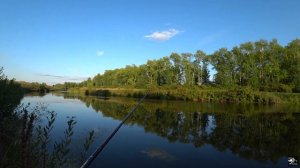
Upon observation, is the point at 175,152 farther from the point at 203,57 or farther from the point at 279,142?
the point at 203,57

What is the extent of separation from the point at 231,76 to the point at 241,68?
3296 millimetres

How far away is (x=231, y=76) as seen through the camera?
68438mm

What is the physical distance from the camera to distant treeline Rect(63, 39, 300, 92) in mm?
60156

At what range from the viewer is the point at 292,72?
59156 mm

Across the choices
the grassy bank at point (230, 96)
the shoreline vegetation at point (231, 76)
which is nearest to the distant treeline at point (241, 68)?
the shoreline vegetation at point (231, 76)

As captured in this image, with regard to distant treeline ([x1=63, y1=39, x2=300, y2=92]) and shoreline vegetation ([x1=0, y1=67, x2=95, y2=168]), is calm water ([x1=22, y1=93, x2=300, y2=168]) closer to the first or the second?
shoreline vegetation ([x1=0, y1=67, x2=95, y2=168])

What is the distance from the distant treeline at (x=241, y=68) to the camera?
2368 inches

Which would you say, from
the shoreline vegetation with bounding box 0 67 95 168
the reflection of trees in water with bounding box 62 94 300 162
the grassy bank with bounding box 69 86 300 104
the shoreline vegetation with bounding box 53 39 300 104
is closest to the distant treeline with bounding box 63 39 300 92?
the shoreline vegetation with bounding box 53 39 300 104

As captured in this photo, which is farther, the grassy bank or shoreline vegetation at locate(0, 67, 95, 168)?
the grassy bank

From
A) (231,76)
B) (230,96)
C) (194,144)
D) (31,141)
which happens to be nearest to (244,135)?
(194,144)

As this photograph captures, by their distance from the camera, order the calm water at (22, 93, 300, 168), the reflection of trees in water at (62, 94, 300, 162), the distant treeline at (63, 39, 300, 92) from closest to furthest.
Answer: the calm water at (22, 93, 300, 168) < the reflection of trees in water at (62, 94, 300, 162) < the distant treeline at (63, 39, 300, 92)

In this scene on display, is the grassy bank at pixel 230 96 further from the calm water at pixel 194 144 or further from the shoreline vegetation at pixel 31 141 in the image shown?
the shoreline vegetation at pixel 31 141

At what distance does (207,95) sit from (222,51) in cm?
2571

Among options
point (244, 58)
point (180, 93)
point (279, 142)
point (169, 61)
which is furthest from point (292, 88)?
point (279, 142)
